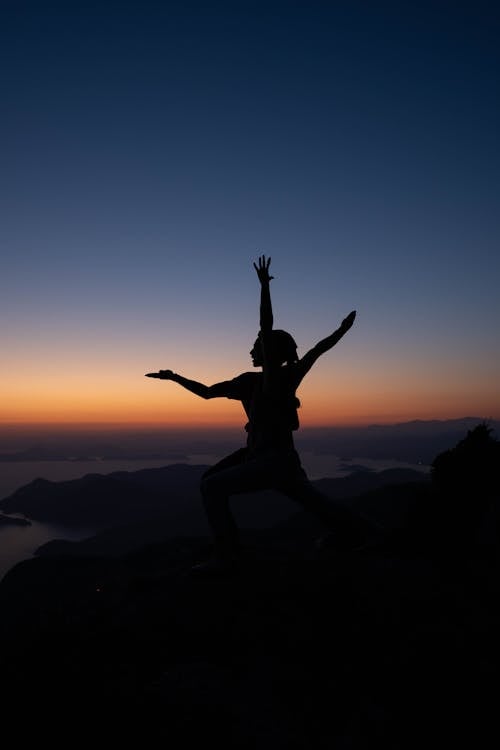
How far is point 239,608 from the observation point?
17.6 feet

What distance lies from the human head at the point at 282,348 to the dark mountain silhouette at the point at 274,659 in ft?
10.3

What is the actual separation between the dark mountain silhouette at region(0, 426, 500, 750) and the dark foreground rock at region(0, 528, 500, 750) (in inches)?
0.6

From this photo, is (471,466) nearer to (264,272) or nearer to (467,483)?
(467,483)

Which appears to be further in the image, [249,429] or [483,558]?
[483,558]

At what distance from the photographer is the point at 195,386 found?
23.0 feet

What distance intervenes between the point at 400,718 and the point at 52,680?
125 inches

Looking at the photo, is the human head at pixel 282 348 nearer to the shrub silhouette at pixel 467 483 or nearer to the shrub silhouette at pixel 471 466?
the shrub silhouette at pixel 467 483

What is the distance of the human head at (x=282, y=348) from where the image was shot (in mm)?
6410

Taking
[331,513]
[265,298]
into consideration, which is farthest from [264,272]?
[331,513]

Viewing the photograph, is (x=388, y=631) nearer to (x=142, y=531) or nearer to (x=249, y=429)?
(x=249, y=429)

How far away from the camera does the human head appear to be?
21.0ft

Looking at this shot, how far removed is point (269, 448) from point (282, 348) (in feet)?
4.81

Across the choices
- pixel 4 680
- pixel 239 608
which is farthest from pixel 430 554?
pixel 4 680

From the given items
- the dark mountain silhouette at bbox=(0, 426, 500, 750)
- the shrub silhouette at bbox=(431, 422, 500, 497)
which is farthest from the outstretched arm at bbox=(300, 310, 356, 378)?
the shrub silhouette at bbox=(431, 422, 500, 497)
